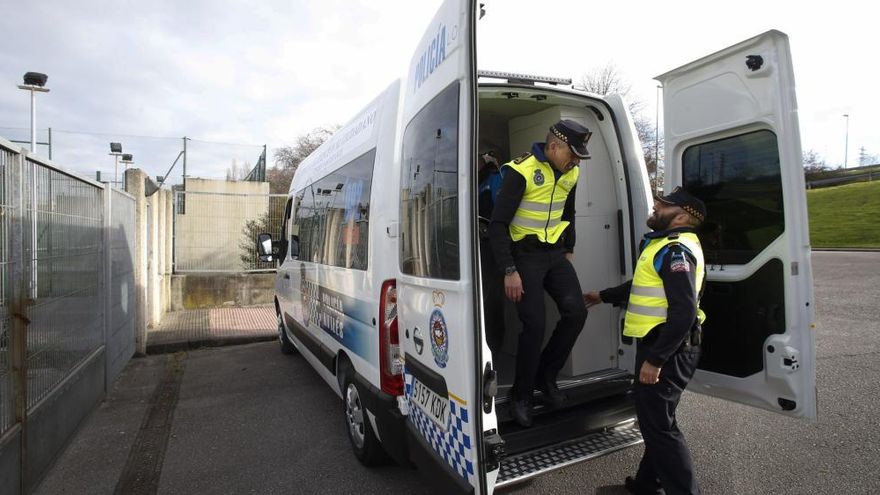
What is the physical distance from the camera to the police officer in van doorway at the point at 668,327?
2465 mm

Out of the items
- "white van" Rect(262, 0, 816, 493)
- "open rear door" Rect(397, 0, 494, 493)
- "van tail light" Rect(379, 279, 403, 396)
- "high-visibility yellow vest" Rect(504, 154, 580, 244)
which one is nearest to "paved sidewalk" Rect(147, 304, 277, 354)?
"white van" Rect(262, 0, 816, 493)

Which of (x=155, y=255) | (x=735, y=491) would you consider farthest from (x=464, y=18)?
(x=155, y=255)

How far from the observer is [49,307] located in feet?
12.3

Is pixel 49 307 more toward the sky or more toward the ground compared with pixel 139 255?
more toward the ground

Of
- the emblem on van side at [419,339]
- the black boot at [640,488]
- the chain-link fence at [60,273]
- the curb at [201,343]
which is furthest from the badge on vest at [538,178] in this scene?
the curb at [201,343]

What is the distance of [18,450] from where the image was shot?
121 inches

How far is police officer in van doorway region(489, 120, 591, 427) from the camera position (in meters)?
2.83

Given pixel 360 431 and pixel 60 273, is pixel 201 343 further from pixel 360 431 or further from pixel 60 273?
pixel 360 431

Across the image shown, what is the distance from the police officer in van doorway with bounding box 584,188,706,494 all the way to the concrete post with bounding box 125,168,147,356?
6666 mm

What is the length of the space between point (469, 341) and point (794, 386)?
1.89m

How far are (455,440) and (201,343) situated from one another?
6.33 m

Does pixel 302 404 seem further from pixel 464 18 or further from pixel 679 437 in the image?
pixel 464 18

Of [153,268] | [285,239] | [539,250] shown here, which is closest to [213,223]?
[153,268]

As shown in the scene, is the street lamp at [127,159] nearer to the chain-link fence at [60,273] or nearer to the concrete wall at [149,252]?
the concrete wall at [149,252]
